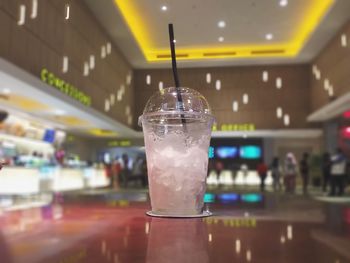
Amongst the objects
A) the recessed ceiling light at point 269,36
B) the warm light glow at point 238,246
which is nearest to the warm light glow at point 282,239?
the warm light glow at point 238,246

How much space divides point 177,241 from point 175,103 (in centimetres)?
73

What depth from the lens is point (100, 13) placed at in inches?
323

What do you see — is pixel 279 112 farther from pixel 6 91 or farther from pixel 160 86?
pixel 160 86

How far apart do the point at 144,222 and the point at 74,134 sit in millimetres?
11296

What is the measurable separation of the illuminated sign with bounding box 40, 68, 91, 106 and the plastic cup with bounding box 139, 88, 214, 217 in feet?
18.3

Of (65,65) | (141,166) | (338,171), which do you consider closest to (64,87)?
(65,65)

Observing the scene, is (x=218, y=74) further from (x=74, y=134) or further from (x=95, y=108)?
(x=74, y=134)

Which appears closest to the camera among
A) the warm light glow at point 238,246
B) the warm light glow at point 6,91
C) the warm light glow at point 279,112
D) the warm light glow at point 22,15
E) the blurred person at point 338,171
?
the warm light glow at point 238,246

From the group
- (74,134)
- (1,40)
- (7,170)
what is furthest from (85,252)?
(74,134)

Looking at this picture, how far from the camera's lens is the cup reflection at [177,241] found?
99 centimetres

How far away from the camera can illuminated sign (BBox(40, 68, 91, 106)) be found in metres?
6.89

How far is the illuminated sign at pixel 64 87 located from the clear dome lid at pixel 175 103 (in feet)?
18.2

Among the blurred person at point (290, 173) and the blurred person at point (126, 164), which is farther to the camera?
the blurred person at point (290, 173)

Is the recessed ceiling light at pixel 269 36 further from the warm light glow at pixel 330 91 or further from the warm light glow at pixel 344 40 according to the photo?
the warm light glow at pixel 330 91
